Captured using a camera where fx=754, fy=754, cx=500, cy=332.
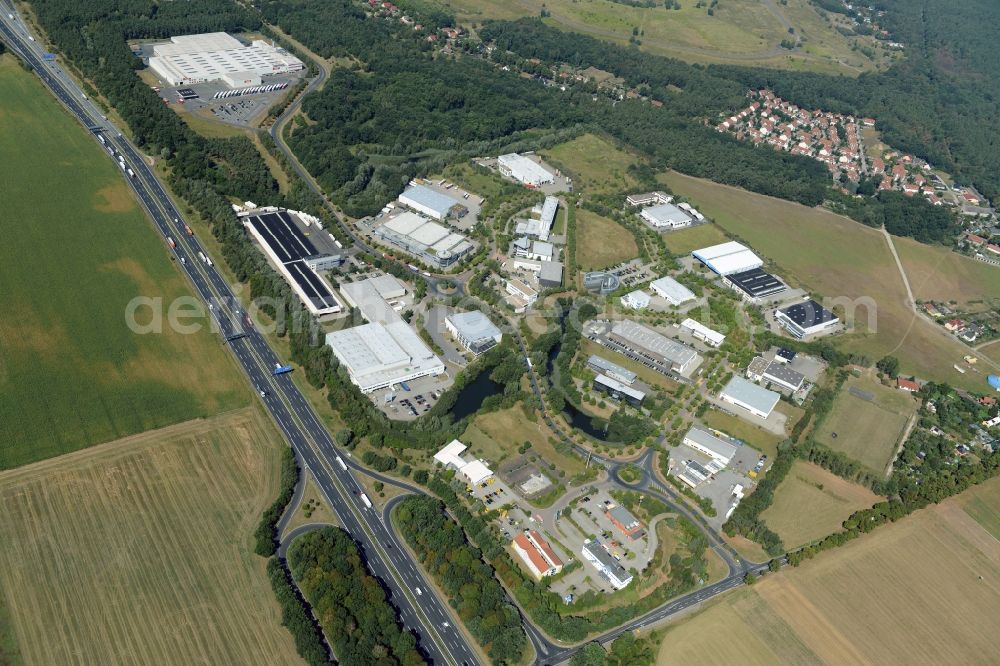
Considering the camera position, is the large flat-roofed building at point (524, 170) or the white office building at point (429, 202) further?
the large flat-roofed building at point (524, 170)

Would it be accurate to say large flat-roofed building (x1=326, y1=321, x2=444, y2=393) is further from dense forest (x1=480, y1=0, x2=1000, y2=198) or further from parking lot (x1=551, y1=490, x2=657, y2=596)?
dense forest (x1=480, y1=0, x2=1000, y2=198)

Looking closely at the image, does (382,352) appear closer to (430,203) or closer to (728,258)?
(430,203)

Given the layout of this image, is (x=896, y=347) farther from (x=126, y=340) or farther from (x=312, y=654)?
(x=126, y=340)

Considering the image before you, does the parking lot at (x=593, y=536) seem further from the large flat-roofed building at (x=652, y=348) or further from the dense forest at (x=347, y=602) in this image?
the large flat-roofed building at (x=652, y=348)

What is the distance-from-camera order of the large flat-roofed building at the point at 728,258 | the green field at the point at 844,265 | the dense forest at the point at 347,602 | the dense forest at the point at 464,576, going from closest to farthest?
1. the dense forest at the point at 347,602
2. the dense forest at the point at 464,576
3. the green field at the point at 844,265
4. the large flat-roofed building at the point at 728,258

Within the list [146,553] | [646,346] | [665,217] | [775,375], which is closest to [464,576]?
[146,553]

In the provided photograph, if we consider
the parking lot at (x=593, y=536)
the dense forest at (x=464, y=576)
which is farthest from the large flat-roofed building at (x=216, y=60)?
the parking lot at (x=593, y=536)
